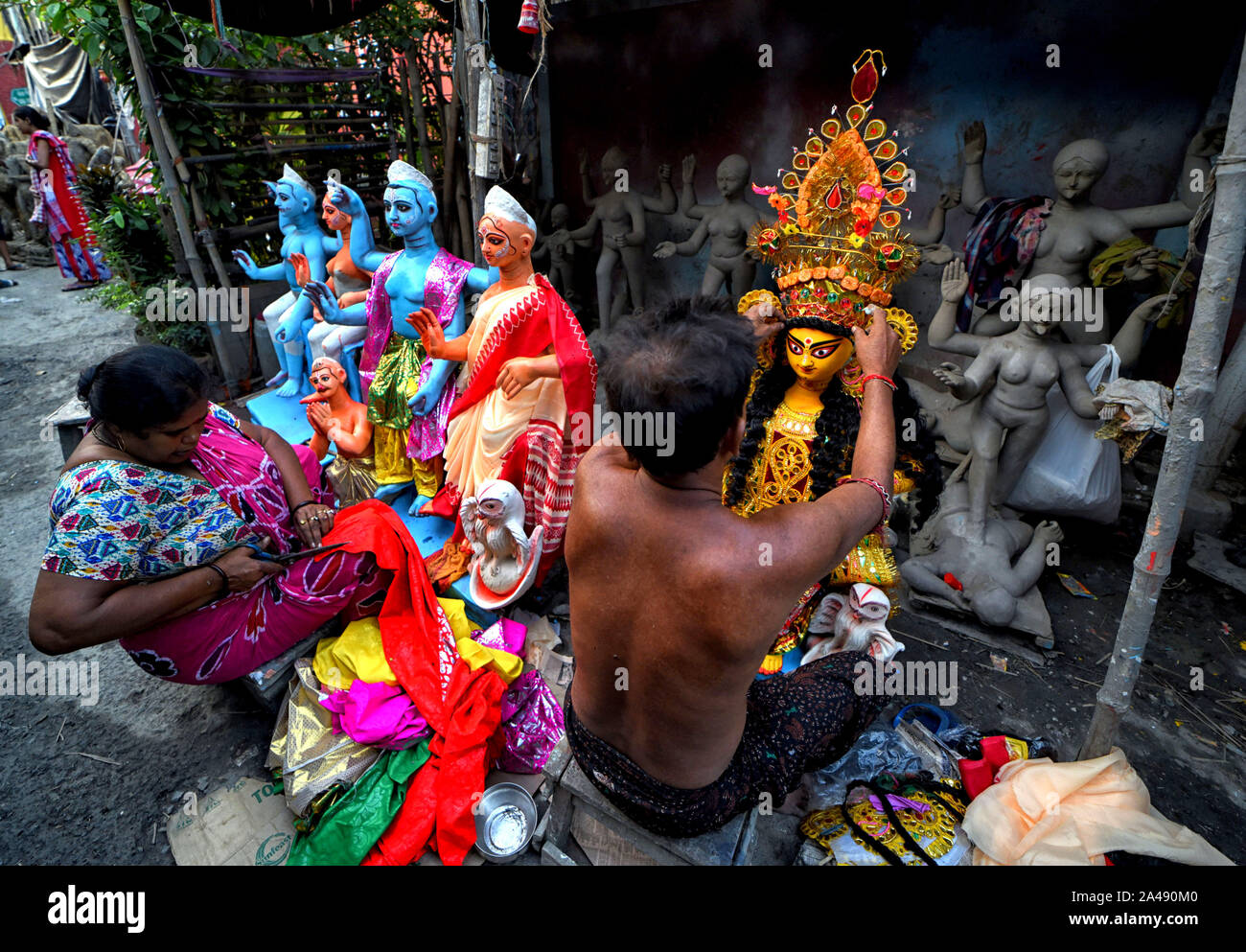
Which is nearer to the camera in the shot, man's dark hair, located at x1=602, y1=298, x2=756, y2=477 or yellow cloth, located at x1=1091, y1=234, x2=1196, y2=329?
man's dark hair, located at x1=602, y1=298, x2=756, y2=477

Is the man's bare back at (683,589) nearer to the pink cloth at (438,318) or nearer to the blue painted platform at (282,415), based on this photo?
the pink cloth at (438,318)

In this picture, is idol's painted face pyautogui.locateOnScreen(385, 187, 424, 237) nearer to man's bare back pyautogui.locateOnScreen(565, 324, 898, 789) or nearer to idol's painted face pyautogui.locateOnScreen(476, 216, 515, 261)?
idol's painted face pyautogui.locateOnScreen(476, 216, 515, 261)

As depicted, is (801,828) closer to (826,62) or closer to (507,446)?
(507,446)

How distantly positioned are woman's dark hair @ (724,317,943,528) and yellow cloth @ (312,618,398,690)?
6.48 ft

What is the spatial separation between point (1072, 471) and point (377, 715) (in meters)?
4.34

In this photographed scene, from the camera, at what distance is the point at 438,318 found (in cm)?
419

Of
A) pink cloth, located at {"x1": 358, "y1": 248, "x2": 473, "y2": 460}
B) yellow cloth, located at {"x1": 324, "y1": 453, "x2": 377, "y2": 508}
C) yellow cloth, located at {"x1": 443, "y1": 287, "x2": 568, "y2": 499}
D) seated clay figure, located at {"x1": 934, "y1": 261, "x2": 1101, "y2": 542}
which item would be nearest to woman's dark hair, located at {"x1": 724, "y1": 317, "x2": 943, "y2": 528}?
seated clay figure, located at {"x1": 934, "y1": 261, "x2": 1101, "y2": 542}

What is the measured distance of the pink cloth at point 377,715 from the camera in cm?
274

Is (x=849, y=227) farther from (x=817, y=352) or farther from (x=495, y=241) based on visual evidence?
(x=495, y=241)

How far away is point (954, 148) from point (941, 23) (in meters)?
1.09

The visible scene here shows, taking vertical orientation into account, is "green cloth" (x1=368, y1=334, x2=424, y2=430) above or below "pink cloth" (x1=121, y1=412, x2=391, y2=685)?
above

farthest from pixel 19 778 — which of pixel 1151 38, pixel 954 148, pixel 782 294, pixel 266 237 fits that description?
pixel 1151 38

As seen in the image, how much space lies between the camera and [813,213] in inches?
112

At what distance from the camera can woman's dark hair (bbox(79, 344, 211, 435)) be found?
7.54ft
